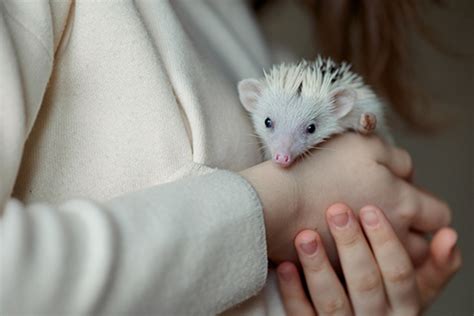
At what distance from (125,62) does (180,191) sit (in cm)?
24

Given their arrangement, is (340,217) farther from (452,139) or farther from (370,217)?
(452,139)

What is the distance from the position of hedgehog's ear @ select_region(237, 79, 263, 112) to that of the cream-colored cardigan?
0.02m

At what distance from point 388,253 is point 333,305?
12cm

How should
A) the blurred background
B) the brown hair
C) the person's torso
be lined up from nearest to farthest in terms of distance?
the person's torso < the brown hair < the blurred background

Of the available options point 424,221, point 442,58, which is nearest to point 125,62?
point 424,221

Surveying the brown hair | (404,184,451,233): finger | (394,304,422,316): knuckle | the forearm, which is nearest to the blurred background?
the brown hair

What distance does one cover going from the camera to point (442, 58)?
263 cm

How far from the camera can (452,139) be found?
2.64 meters

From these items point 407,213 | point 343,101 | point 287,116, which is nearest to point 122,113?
point 287,116

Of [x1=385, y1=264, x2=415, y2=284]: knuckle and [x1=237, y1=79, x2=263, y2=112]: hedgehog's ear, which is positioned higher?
[x1=237, y1=79, x2=263, y2=112]: hedgehog's ear

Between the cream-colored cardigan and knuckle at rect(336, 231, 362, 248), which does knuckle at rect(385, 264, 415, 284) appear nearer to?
knuckle at rect(336, 231, 362, 248)

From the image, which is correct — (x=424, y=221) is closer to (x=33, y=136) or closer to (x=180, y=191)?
(x=180, y=191)

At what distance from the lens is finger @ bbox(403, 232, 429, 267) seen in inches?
47.0

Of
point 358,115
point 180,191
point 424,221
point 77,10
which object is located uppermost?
point 77,10
